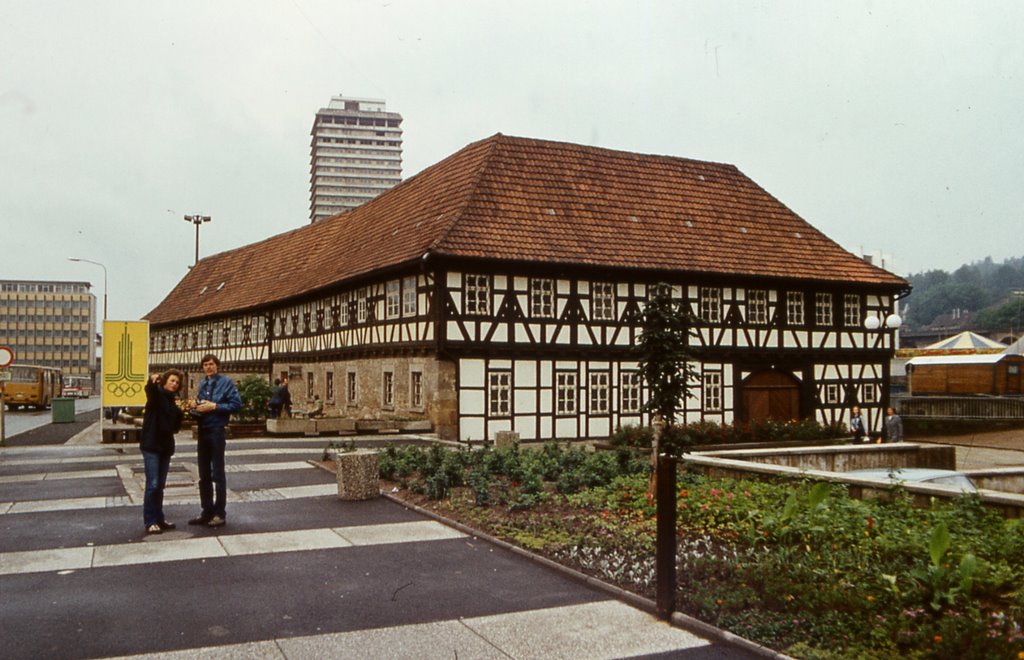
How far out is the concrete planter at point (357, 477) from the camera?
12336mm

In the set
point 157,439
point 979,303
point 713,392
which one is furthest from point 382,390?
point 979,303

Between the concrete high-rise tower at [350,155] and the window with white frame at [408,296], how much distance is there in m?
120

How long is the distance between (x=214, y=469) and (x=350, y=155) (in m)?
146

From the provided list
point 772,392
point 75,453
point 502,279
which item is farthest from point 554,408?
point 75,453

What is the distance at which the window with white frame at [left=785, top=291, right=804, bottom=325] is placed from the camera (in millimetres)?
32312

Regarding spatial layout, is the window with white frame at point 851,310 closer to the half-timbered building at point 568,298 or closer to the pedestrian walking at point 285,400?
the half-timbered building at point 568,298

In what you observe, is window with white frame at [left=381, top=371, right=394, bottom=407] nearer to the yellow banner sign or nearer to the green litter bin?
the yellow banner sign

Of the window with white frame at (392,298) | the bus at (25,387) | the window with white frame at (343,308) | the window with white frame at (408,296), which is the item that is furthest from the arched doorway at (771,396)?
the bus at (25,387)

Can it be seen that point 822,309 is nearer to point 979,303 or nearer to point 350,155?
point 350,155

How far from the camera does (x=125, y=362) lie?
22.0m

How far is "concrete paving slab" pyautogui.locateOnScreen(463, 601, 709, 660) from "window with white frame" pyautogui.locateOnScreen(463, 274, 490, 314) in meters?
19.4

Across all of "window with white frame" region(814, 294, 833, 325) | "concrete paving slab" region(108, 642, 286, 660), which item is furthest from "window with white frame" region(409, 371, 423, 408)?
"concrete paving slab" region(108, 642, 286, 660)

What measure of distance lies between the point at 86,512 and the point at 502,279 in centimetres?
1687

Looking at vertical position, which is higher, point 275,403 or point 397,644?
point 275,403
